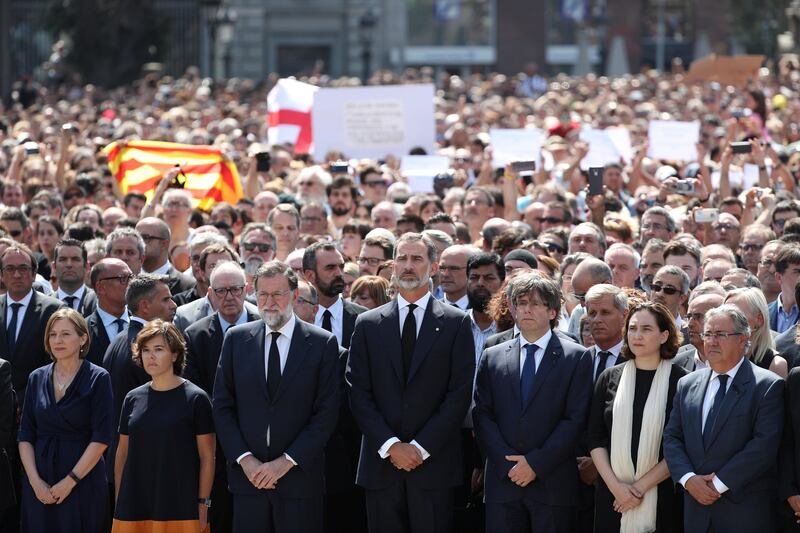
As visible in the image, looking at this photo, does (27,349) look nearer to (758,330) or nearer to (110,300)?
(110,300)

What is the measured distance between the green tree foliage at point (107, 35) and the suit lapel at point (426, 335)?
37894 millimetres

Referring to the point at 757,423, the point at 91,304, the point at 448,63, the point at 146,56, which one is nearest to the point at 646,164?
the point at 91,304

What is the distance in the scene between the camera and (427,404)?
368 inches

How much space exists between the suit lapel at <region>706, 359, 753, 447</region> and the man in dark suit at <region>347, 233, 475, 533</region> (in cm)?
142

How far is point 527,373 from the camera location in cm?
928

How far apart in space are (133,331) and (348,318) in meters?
1.39

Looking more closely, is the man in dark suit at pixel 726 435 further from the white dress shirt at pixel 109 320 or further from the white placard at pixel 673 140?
the white placard at pixel 673 140

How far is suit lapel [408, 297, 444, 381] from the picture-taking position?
938 centimetres

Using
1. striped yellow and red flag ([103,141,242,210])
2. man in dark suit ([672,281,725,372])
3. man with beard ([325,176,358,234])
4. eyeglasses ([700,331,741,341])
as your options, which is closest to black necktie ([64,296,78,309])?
man with beard ([325,176,358,234])

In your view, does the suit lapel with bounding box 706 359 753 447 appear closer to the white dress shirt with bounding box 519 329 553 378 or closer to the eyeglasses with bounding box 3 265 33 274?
the white dress shirt with bounding box 519 329 553 378

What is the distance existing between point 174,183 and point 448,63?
49425 mm

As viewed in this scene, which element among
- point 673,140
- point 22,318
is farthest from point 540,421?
point 673,140

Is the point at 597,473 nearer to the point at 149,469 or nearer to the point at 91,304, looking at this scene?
the point at 149,469

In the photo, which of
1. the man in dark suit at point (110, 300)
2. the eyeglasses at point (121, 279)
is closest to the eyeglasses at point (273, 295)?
the man in dark suit at point (110, 300)
